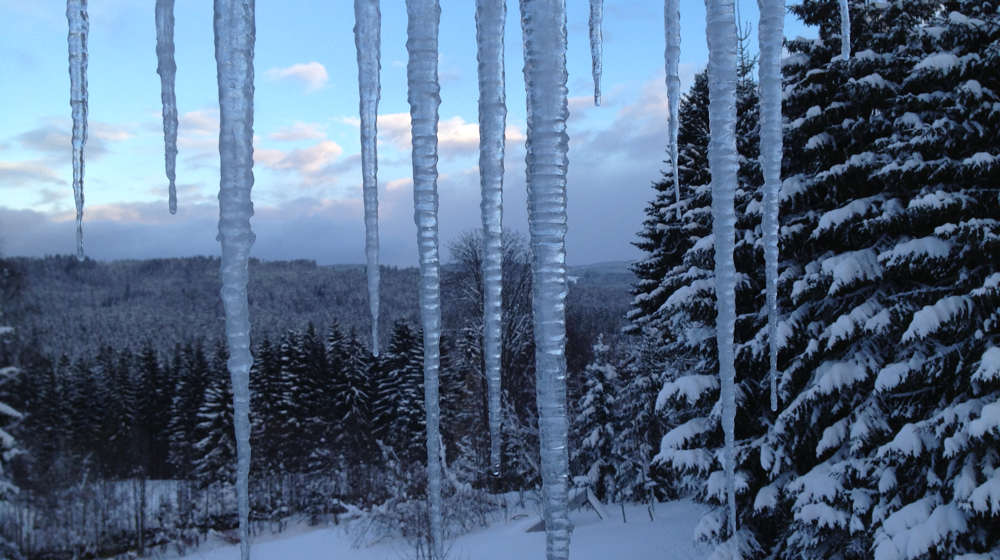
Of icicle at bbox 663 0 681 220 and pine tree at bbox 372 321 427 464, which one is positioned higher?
icicle at bbox 663 0 681 220

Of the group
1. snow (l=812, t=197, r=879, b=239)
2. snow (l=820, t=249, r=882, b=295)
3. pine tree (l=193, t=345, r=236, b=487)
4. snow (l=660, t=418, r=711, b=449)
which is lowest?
pine tree (l=193, t=345, r=236, b=487)

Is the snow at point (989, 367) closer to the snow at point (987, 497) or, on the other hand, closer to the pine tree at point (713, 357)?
the snow at point (987, 497)

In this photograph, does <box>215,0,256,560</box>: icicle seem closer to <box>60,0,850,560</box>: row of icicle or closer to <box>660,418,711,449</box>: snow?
<box>60,0,850,560</box>: row of icicle

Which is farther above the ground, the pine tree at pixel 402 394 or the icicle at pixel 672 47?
the icicle at pixel 672 47

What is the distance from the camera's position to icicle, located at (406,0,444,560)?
162 centimetres

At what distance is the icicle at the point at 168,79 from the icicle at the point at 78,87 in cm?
21

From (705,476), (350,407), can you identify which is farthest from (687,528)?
(350,407)

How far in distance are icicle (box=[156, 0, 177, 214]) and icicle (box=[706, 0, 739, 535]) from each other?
5.61 feet

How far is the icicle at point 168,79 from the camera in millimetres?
2104

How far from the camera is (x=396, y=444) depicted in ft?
123

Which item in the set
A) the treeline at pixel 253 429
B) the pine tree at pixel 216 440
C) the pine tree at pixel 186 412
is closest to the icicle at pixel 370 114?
the treeline at pixel 253 429

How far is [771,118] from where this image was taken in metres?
2.07

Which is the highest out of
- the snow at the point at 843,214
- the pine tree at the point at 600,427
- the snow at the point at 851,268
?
the snow at the point at 843,214

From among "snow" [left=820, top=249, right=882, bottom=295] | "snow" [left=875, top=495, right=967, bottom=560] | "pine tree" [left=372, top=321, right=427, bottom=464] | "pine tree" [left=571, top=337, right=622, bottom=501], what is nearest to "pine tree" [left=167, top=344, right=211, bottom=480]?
"pine tree" [left=372, top=321, right=427, bottom=464]
